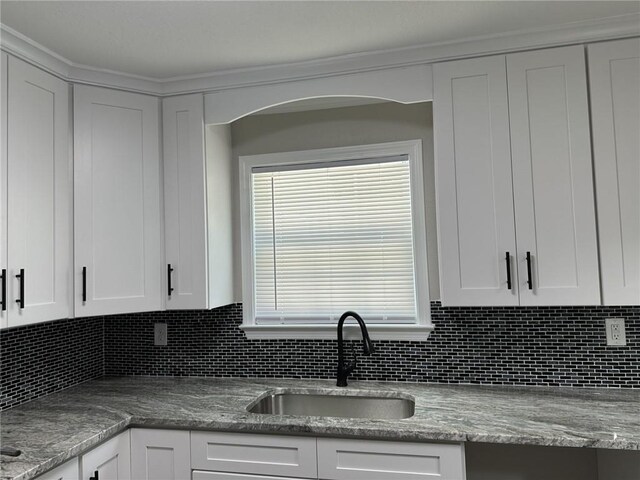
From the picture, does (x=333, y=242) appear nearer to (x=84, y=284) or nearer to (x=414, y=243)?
(x=414, y=243)

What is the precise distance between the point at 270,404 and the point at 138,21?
→ 5.56 feet

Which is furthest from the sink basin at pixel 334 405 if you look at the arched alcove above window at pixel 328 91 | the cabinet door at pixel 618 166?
the arched alcove above window at pixel 328 91

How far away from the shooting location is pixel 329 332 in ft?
8.33

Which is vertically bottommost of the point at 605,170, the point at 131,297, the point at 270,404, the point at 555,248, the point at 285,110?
the point at 270,404

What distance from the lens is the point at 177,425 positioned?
1942mm

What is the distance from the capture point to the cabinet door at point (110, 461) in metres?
1.77

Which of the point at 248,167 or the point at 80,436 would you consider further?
the point at 248,167

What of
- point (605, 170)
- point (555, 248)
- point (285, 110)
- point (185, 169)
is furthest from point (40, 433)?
point (605, 170)

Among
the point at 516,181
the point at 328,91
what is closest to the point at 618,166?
the point at 516,181

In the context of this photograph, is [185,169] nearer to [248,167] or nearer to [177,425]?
[248,167]

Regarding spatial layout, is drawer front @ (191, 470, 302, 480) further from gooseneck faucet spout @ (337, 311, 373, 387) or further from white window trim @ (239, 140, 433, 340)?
white window trim @ (239, 140, 433, 340)

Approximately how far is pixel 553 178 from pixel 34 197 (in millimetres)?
2037

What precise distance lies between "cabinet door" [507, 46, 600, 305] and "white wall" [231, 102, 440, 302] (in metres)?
0.51

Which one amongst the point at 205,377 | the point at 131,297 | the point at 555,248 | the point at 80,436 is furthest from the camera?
the point at 205,377
